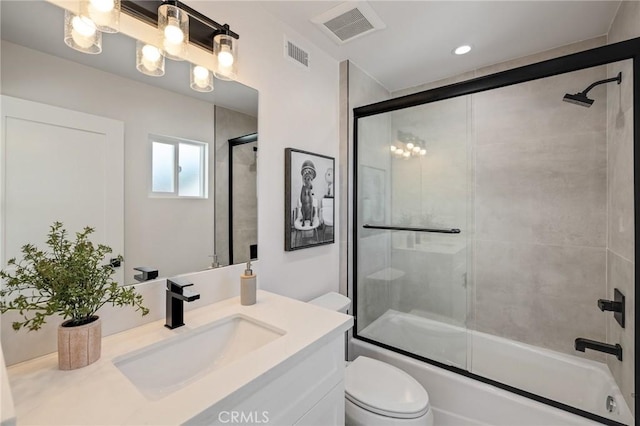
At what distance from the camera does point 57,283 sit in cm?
73

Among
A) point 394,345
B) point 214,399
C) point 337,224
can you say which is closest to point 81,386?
point 214,399

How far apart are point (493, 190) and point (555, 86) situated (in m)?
0.78

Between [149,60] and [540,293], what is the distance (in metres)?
2.70

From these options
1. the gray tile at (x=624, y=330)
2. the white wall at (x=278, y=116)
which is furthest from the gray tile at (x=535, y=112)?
the white wall at (x=278, y=116)

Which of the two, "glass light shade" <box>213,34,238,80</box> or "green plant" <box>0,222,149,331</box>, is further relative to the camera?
"glass light shade" <box>213,34,238,80</box>

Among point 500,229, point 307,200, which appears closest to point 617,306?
point 500,229

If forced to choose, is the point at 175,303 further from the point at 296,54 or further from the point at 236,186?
the point at 296,54

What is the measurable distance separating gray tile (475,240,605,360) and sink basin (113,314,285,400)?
75.0 inches

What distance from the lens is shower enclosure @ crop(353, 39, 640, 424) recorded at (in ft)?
5.59

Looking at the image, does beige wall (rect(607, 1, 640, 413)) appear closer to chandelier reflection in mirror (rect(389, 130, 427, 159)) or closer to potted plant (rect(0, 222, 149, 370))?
chandelier reflection in mirror (rect(389, 130, 427, 159))

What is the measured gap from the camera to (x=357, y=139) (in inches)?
85.2

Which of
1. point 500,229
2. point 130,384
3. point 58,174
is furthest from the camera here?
point 500,229

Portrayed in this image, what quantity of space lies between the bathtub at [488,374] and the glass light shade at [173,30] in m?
2.06

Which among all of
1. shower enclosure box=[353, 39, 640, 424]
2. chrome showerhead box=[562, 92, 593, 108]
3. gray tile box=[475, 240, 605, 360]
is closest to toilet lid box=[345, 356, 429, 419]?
shower enclosure box=[353, 39, 640, 424]
